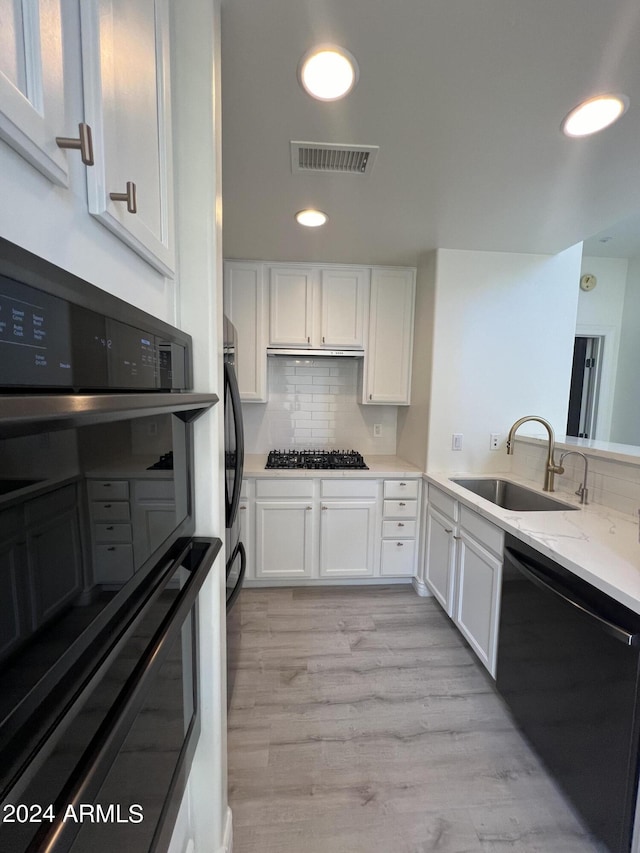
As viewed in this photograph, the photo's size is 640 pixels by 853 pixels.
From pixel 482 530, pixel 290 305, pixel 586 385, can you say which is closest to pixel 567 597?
pixel 482 530

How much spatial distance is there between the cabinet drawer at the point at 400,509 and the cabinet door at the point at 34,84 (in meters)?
2.54

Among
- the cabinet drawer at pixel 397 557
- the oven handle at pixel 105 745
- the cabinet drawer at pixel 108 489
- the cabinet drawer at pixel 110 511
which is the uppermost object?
the cabinet drawer at pixel 108 489

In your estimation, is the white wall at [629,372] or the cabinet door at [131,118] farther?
the white wall at [629,372]

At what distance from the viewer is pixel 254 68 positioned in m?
1.15

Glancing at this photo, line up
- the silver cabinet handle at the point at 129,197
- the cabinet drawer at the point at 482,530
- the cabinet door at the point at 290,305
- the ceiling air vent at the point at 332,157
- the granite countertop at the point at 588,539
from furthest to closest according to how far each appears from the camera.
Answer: the cabinet door at the point at 290,305 → the cabinet drawer at the point at 482,530 → the ceiling air vent at the point at 332,157 → the granite countertop at the point at 588,539 → the silver cabinet handle at the point at 129,197

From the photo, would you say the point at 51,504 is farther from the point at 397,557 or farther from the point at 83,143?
the point at 397,557

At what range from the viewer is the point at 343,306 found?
2820mm

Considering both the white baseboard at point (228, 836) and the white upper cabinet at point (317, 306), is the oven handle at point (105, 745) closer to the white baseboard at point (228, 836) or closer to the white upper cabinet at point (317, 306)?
the white baseboard at point (228, 836)

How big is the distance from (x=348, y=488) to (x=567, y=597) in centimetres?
153

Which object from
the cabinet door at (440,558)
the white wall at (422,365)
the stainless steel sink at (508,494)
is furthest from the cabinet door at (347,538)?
the stainless steel sink at (508,494)

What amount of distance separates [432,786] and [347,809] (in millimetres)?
342

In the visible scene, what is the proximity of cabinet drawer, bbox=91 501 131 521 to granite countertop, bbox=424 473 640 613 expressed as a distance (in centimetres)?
132

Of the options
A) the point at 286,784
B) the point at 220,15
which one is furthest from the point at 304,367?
the point at 286,784

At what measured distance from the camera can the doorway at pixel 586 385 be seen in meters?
3.80
